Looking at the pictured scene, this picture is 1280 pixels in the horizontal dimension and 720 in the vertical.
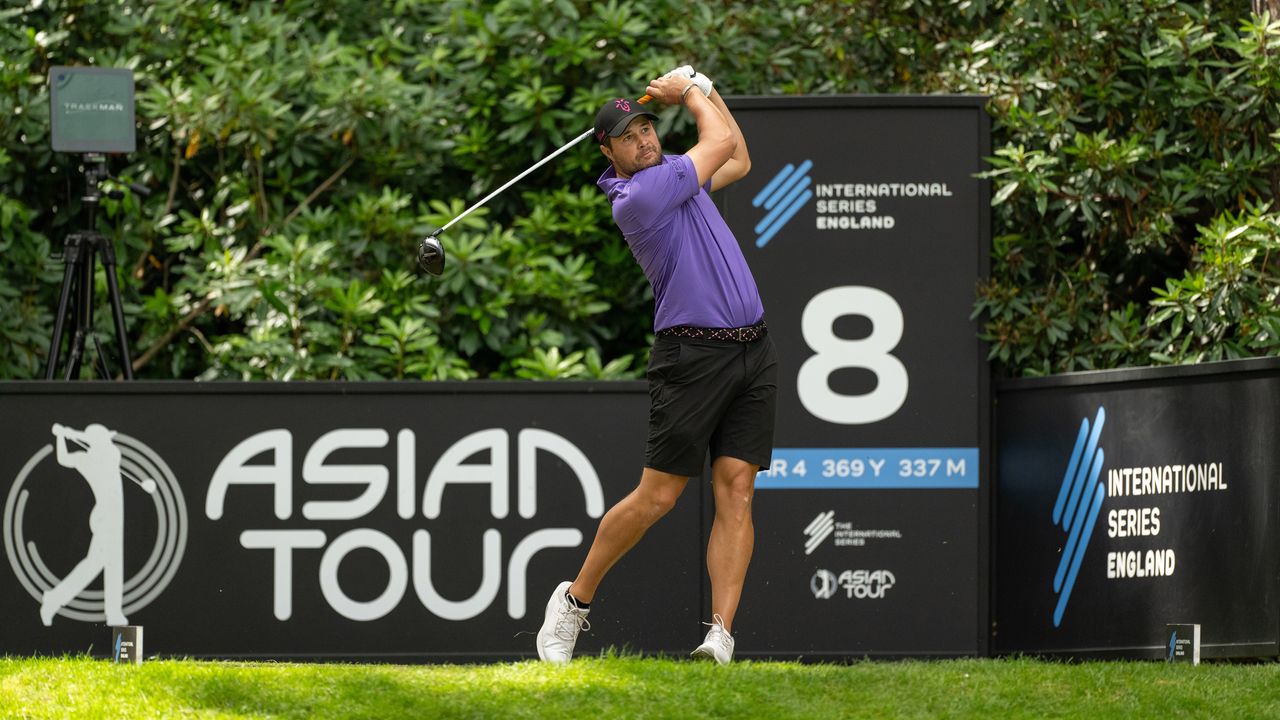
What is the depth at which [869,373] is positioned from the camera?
6863 mm

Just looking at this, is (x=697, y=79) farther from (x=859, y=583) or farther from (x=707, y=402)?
(x=859, y=583)

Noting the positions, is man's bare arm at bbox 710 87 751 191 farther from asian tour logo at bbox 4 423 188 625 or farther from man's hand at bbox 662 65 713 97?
asian tour logo at bbox 4 423 188 625

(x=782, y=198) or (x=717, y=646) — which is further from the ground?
(x=782, y=198)

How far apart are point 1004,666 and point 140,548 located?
3527 millimetres

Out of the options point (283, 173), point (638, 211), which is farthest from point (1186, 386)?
point (283, 173)

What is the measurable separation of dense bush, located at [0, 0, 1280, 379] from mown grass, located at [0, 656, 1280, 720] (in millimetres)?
2264

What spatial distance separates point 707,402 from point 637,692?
103 cm

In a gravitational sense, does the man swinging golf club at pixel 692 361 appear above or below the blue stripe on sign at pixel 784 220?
below

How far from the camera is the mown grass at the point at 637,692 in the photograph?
185 inches

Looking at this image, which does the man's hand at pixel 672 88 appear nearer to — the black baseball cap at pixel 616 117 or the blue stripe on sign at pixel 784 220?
the black baseball cap at pixel 616 117

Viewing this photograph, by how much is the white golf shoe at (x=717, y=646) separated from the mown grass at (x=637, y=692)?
0.29 feet

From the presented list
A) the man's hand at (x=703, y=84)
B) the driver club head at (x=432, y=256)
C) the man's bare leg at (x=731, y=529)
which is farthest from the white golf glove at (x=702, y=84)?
the man's bare leg at (x=731, y=529)

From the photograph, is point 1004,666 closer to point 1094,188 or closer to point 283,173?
point 1094,188

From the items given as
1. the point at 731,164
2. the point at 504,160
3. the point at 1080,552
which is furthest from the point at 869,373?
the point at 504,160
